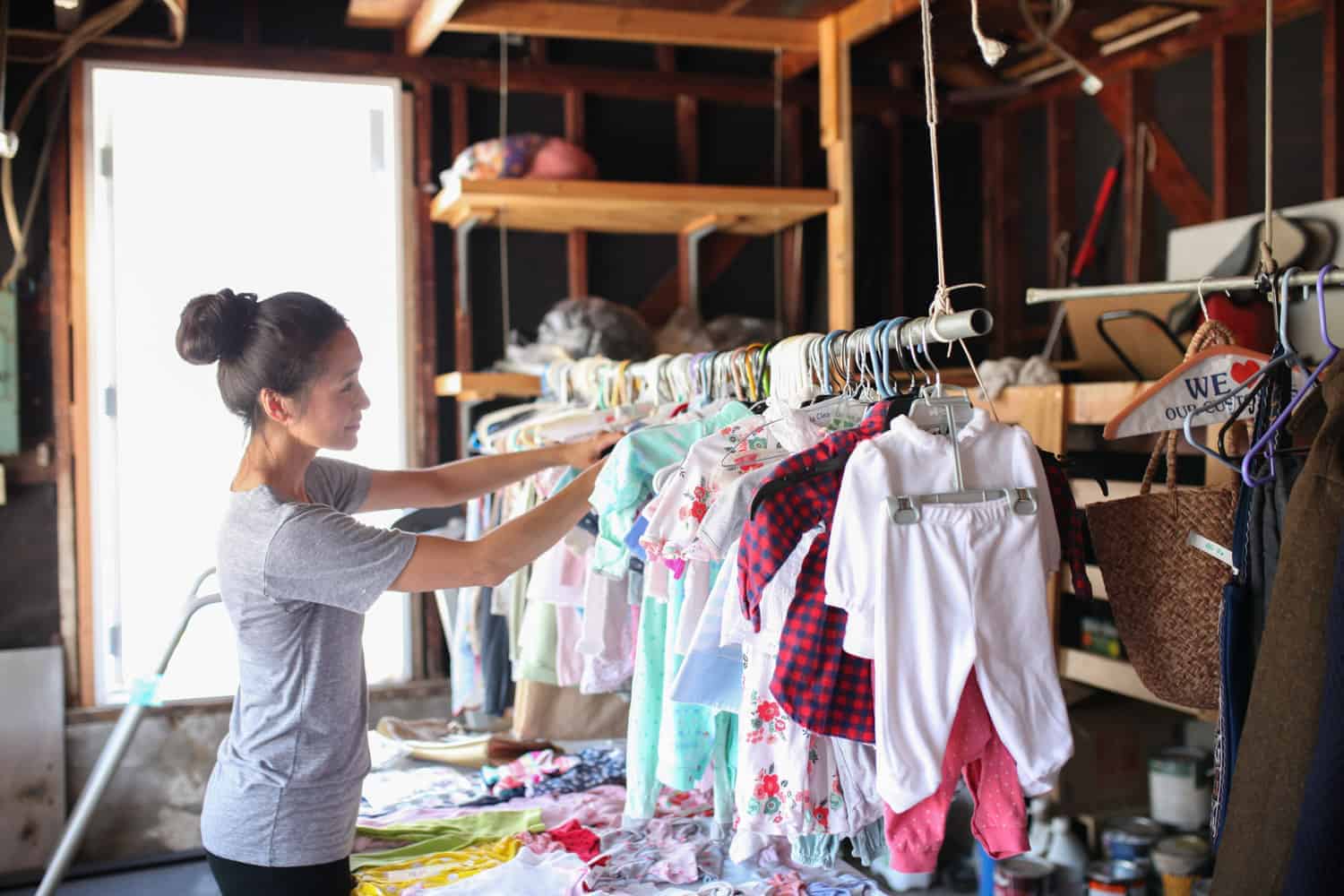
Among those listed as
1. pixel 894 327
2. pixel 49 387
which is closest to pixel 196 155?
pixel 49 387

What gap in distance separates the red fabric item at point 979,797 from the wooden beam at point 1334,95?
3.15m

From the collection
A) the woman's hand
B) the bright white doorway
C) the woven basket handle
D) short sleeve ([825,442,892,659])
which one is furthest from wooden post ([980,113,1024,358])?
short sleeve ([825,442,892,659])

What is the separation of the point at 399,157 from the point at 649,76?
1043 mm

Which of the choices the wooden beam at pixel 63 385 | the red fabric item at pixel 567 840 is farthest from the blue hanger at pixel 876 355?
the wooden beam at pixel 63 385

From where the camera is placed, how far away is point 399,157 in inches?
185

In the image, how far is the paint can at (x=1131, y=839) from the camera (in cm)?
364

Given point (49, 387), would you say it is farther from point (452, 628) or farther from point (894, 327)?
point (894, 327)

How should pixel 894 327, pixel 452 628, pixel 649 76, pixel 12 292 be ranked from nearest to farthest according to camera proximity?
pixel 894 327 < pixel 452 628 < pixel 12 292 < pixel 649 76

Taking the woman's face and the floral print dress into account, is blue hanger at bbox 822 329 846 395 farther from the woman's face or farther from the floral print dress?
the woman's face

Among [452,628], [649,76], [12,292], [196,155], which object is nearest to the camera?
[452,628]

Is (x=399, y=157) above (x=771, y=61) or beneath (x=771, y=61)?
beneath

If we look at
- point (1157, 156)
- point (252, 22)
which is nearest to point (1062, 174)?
point (1157, 156)

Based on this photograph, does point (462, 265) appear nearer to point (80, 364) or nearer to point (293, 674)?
point (80, 364)

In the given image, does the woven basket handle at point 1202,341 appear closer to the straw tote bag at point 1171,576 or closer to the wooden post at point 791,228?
the straw tote bag at point 1171,576
